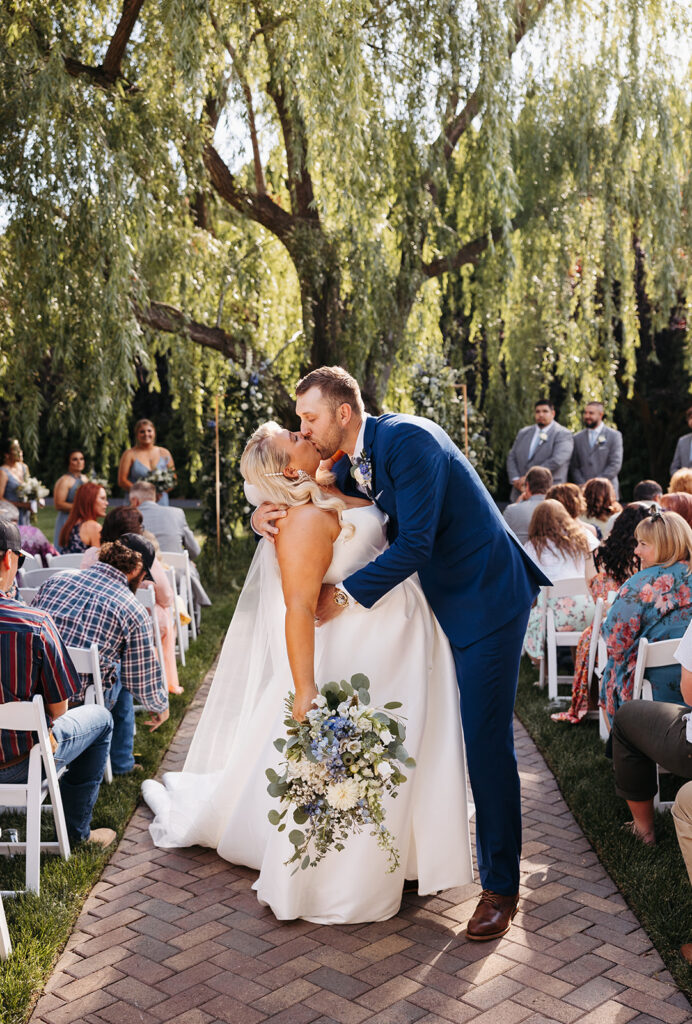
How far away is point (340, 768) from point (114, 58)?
7.40m

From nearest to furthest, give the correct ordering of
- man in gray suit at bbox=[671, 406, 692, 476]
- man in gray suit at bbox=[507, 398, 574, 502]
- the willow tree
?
the willow tree → man in gray suit at bbox=[671, 406, 692, 476] → man in gray suit at bbox=[507, 398, 574, 502]

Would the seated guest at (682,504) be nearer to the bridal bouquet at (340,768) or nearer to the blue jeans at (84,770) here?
the bridal bouquet at (340,768)

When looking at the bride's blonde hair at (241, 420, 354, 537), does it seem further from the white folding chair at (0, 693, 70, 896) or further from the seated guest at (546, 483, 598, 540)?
the seated guest at (546, 483, 598, 540)

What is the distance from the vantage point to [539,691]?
726 cm

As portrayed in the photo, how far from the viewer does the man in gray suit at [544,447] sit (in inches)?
436

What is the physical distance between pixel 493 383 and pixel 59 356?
767 cm

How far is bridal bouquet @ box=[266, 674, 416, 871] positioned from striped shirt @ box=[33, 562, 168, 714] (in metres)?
1.94

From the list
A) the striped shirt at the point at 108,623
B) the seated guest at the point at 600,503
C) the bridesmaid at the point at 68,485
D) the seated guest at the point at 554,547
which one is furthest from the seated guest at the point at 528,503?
the bridesmaid at the point at 68,485

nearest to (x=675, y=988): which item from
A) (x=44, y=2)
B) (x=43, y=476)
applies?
(x=44, y=2)

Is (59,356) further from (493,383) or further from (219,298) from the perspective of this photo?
(493,383)

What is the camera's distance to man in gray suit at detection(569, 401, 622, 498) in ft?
36.5

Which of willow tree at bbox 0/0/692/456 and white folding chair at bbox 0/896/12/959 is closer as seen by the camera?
white folding chair at bbox 0/896/12/959

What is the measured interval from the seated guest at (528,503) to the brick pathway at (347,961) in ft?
14.1

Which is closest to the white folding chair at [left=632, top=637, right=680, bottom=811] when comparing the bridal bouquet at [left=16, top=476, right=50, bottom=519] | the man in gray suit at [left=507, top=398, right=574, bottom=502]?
the man in gray suit at [left=507, top=398, right=574, bottom=502]
